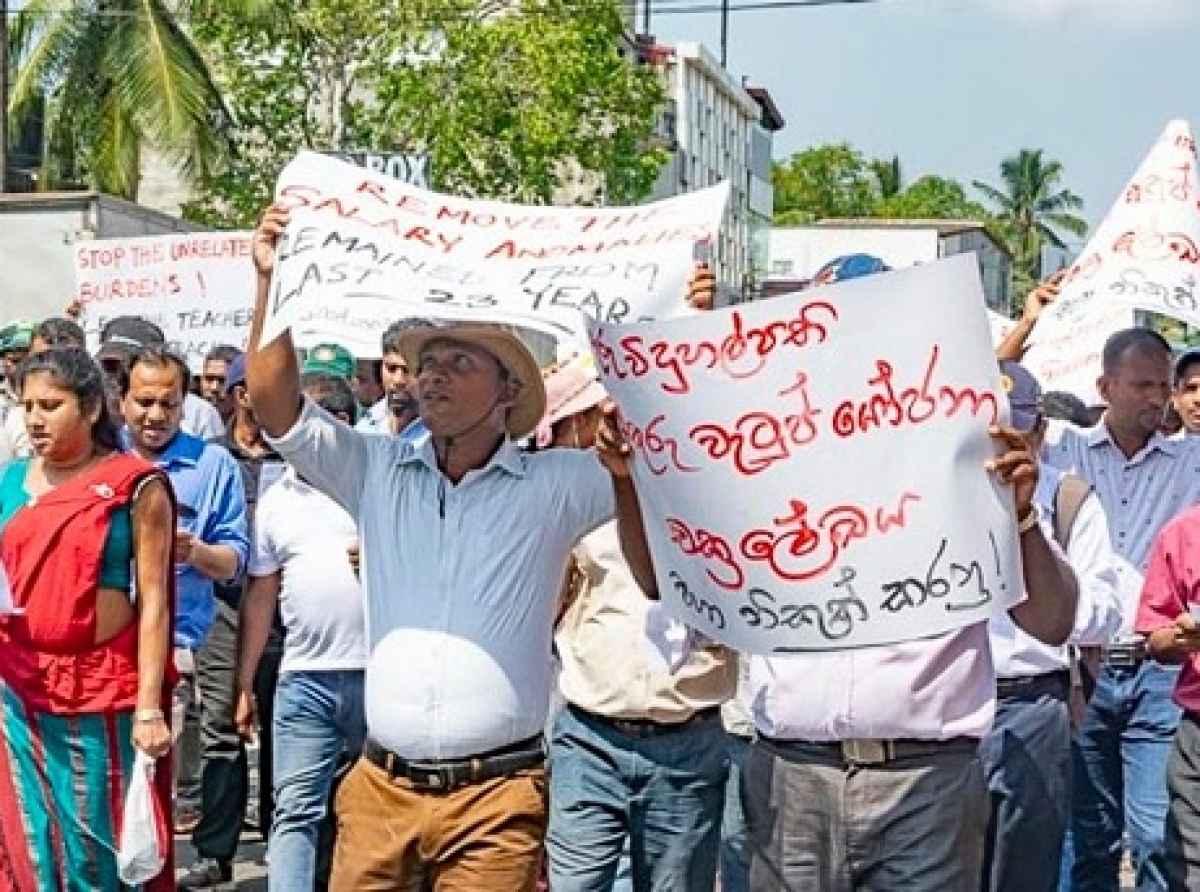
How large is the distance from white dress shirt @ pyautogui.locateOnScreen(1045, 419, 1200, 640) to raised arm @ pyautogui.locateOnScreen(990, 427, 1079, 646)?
2.77 meters

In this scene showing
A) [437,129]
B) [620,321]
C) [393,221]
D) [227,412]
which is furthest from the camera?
[437,129]

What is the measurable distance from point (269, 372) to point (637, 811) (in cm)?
155

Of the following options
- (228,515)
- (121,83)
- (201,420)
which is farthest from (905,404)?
(121,83)

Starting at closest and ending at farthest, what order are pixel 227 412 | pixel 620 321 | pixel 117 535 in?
pixel 620 321 → pixel 117 535 → pixel 227 412

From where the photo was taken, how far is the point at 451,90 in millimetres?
32625

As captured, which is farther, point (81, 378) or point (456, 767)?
point (81, 378)

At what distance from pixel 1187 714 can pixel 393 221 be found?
8.18 feet

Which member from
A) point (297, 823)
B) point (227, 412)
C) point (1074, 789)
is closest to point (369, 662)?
point (297, 823)

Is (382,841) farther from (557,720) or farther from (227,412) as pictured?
(227,412)

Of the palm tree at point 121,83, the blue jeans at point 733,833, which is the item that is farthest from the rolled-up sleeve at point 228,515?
the palm tree at point 121,83

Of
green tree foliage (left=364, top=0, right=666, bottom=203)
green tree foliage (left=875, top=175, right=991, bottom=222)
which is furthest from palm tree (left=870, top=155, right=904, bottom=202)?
green tree foliage (left=364, top=0, right=666, bottom=203)

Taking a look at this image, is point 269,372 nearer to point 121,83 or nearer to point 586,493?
point 586,493

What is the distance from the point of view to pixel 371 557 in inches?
214

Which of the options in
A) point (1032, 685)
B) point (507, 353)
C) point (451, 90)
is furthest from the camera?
point (451, 90)
